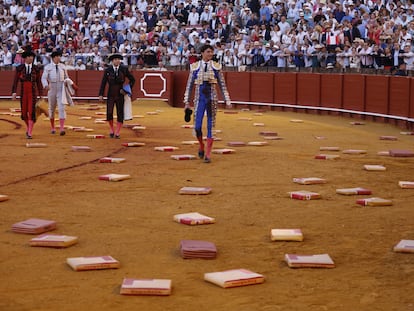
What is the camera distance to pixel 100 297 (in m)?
5.18

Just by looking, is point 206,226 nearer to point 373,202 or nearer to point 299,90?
point 373,202

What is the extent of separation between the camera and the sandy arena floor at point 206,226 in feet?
17.1

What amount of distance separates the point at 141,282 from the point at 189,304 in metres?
0.42

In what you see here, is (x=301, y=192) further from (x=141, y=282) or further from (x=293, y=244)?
(x=141, y=282)

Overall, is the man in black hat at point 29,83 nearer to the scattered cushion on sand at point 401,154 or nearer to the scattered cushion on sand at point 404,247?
the scattered cushion on sand at point 401,154

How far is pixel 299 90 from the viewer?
2295cm

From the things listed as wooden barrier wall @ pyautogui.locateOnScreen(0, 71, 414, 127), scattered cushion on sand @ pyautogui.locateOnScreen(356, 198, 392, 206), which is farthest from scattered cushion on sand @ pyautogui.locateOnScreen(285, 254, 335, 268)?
wooden barrier wall @ pyautogui.locateOnScreen(0, 71, 414, 127)

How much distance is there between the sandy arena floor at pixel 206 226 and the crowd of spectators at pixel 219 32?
591 cm

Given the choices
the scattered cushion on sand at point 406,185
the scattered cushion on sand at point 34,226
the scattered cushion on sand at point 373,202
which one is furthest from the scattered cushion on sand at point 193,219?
the scattered cushion on sand at point 406,185

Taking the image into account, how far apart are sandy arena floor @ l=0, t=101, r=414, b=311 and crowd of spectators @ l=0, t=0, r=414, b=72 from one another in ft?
19.4

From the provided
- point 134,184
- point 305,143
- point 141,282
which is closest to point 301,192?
point 134,184

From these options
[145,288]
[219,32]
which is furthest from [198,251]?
[219,32]

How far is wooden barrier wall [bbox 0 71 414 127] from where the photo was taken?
1873cm

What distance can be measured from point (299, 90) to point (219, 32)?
3.01 m
